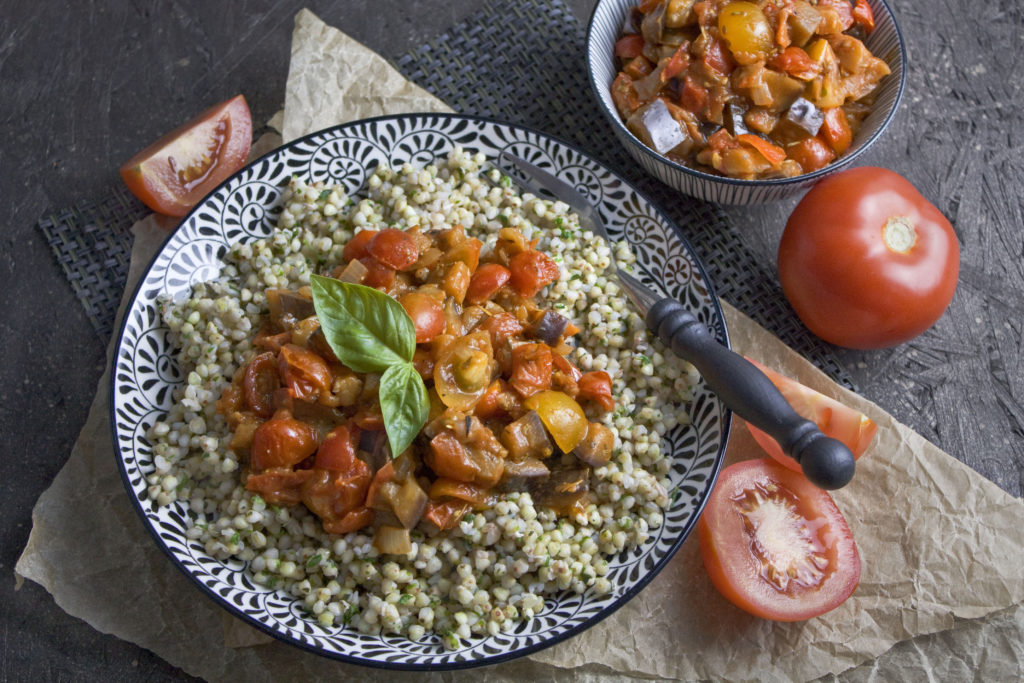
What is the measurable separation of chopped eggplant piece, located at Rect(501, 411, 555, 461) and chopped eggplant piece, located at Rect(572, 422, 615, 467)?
12 centimetres

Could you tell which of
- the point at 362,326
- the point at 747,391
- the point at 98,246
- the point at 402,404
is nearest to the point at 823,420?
the point at 747,391

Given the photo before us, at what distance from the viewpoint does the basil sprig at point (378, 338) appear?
251 centimetres

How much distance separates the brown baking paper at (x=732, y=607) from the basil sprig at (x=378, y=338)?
1.11 m

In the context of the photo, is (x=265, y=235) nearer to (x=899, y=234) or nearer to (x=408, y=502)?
(x=408, y=502)

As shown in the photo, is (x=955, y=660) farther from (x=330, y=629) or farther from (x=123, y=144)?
(x=123, y=144)

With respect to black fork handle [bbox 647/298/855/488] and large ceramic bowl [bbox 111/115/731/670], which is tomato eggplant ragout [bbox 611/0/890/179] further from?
black fork handle [bbox 647/298/855/488]

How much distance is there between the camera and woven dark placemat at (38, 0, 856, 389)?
3.54 m

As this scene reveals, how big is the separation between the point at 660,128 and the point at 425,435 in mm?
1528

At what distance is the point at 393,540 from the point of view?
8.73 feet

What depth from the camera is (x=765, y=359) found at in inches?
135

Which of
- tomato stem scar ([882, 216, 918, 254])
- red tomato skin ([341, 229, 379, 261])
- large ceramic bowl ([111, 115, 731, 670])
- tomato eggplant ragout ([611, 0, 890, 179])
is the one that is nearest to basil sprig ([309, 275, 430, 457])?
red tomato skin ([341, 229, 379, 261])

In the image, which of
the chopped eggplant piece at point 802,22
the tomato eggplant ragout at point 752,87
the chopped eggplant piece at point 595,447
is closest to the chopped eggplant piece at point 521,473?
the chopped eggplant piece at point 595,447

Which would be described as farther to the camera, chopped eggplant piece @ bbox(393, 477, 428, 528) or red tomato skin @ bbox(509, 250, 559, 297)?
red tomato skin @ bbox(509, 250, 559, 297)

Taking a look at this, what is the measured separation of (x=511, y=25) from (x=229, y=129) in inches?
53.3
